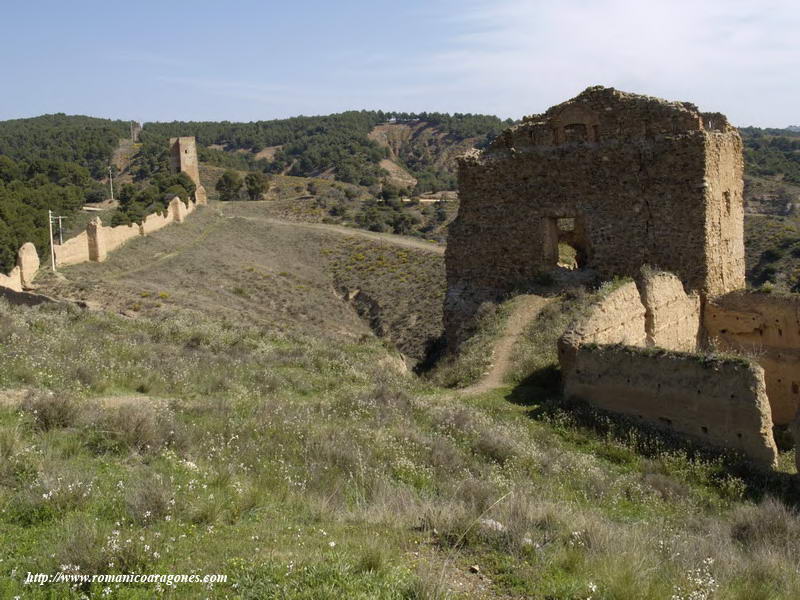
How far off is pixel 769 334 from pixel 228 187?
5810 cm

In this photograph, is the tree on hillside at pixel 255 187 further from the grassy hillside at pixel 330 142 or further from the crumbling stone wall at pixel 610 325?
the crumbling stone wall at pixel 610 325

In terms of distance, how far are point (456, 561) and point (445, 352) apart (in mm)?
11304

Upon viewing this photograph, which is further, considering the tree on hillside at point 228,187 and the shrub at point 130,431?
the tree on hillside at point 228,187

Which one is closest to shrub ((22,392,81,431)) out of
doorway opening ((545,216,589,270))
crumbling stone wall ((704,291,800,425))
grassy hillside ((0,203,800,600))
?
grassy hillside ((0,203,800,600))

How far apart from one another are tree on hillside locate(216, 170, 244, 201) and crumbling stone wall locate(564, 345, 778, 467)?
2320 inches

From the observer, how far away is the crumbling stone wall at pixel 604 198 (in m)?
13.9

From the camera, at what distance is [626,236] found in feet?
47.8

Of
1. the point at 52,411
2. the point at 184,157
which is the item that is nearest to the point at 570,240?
the point at 52,411

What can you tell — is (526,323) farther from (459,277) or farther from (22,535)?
(22,535)

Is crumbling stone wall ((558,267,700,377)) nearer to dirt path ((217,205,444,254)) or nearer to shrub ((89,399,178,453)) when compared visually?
shrub ((89,399,178,453))

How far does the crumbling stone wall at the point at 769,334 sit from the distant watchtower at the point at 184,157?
55.1 m

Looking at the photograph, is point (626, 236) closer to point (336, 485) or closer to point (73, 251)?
point (336, 485)

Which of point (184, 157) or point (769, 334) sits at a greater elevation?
point (184, 157)

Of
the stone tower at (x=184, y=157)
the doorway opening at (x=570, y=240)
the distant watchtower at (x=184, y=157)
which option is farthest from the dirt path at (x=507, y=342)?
the distant watchtower at (x=184, y=157)
